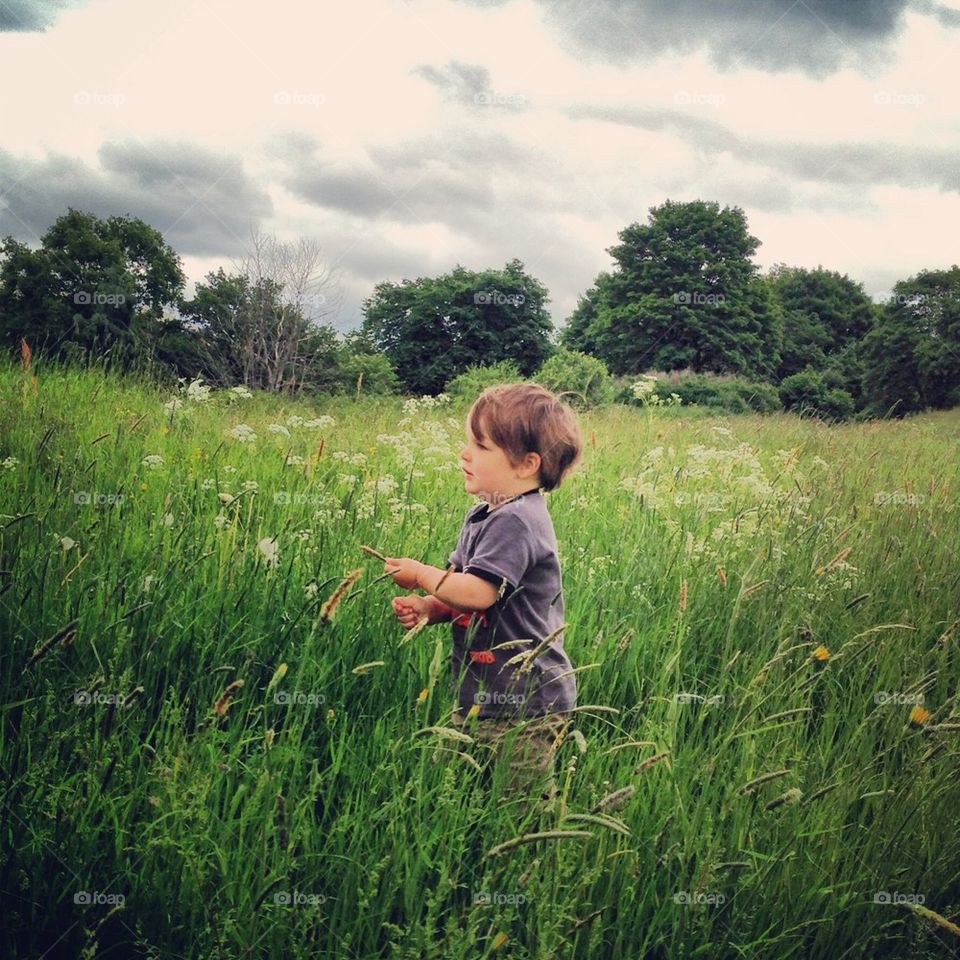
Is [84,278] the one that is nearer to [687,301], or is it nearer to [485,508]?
[485,508]

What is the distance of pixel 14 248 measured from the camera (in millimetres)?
20875

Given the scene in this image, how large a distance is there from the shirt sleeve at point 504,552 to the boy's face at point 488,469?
0.16 m

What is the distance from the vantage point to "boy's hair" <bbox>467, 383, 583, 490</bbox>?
2453 mm

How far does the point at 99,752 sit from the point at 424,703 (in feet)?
3.23

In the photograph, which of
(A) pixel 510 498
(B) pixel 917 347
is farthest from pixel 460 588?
(B) pixel 917 347

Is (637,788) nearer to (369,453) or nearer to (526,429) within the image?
(526,429)

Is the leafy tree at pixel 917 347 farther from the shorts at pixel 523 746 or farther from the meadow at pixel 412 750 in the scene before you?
the shorts at pixel 523 746

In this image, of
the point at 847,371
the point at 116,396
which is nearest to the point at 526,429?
the point at 116,396

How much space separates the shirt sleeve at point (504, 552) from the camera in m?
2.24

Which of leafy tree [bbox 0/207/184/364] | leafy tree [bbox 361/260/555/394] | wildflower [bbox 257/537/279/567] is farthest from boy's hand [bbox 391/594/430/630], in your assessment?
leafy tree [bbox 361/260/555/394]

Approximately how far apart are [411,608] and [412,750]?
0.49 meters

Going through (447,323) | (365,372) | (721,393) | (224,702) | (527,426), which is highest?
(447,323)

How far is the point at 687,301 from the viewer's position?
38.2 metres

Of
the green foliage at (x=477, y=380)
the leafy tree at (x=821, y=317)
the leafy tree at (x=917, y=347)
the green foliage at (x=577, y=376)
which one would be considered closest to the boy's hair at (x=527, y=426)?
the green foliage at (x=577, y=376)
